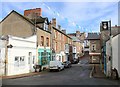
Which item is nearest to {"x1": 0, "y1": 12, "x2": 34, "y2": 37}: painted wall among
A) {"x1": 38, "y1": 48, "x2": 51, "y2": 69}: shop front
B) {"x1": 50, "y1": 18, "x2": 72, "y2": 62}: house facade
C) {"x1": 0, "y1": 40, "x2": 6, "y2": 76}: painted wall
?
{"x1": 38, "y1": 48, "x2": 51, "y2": 69}: shop front

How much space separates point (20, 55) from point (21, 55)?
31 centimetres

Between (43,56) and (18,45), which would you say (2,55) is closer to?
(18,45)

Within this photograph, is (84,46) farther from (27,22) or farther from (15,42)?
(15,42)

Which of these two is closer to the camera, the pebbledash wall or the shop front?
the pebbledash wall

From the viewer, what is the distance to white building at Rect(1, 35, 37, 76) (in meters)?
23.9

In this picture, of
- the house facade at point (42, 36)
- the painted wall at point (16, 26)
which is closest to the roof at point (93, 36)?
the house facade at point (42, 36)

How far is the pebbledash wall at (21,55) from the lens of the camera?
79.5 feet

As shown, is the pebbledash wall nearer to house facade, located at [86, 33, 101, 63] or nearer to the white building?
the white building

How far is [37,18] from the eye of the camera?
3744 centimetres

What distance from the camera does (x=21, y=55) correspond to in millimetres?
26750

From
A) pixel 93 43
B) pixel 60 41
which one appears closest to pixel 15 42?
pixel 60 41

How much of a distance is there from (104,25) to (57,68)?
12.1 metres

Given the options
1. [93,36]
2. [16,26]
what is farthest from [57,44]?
[93,36]

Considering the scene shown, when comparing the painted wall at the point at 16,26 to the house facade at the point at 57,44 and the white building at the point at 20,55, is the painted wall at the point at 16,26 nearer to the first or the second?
the white building at the point at 20,55
